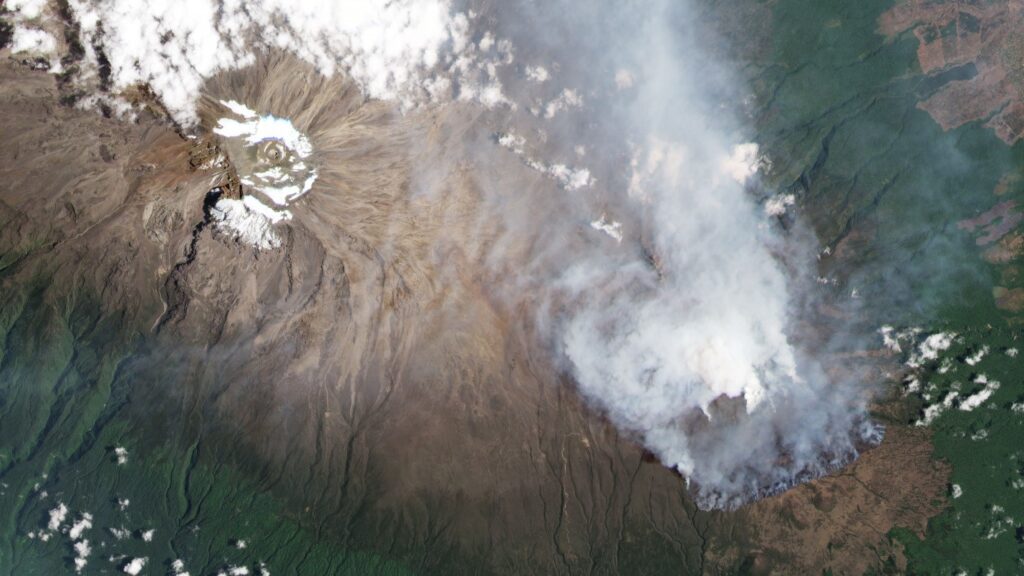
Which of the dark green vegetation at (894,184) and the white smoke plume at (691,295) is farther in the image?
the dark green vegetation at (894,184)

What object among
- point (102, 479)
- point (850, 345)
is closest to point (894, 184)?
point (850, 345)

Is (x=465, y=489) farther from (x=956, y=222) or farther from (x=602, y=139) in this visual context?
(x=956, y=222)

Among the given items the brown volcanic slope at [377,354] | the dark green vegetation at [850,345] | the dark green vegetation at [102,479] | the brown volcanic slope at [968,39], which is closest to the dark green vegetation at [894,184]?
the dark green vegetation at [850,345]

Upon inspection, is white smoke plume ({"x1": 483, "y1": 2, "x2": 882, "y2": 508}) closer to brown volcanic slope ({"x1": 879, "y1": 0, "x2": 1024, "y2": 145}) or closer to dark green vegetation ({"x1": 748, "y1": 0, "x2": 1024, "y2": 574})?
dark green vegetation ({"x1": 748, "y1": 0, "x2": 1024, "y2": 574})

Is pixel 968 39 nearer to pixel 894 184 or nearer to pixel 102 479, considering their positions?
pixel 894 184

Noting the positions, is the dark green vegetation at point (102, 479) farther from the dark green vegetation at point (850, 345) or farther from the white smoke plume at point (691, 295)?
the white smoke plume at point (691, 295)

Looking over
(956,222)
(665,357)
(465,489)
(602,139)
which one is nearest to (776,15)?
(602,139)

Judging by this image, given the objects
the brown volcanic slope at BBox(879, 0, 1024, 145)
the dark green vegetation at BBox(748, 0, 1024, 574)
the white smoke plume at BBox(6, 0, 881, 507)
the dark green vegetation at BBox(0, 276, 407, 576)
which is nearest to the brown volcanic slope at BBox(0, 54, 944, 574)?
the dark green vegetation at BBox(0, 276, 407, 576)
